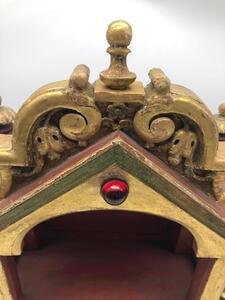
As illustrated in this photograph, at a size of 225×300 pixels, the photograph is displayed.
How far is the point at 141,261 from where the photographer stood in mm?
1207

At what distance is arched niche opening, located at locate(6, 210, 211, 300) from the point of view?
1.11m

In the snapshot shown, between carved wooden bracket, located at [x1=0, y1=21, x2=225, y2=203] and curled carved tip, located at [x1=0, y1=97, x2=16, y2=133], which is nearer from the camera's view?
carved wooden bracket, located at [x1=0, y1=21, x2=225, y2=203]

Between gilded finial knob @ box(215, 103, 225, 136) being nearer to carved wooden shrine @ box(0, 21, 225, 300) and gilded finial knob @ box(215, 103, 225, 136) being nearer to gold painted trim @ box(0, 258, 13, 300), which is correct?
carved wooden shrine @ box(0, 21, 225, 300)

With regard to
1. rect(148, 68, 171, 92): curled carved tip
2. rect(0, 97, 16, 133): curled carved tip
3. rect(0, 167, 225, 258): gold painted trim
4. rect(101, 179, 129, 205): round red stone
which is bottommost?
rect(0, 167, 225, 258): gold painted trim

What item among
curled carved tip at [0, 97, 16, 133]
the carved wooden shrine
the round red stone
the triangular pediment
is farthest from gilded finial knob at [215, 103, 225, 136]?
curled carved tip at [0, 97, 16, 133]

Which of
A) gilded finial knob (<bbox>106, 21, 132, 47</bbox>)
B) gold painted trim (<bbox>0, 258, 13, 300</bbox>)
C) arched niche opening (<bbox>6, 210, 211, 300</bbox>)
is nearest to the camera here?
gilded finial knob (<bbox>106, 21, 132, 47</bbox>)

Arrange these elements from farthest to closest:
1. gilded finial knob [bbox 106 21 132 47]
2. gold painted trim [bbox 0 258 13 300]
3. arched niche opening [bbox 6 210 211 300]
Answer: arched niche opening [bbox 6 210 211 300] → gold painted trim [bbox 0 258 13 300] → gilded finial knob [bbox 106 21 132 47]

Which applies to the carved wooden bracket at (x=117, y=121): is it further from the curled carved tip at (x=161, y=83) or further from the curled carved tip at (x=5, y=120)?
the curled carved tip at (x=5, y=120)

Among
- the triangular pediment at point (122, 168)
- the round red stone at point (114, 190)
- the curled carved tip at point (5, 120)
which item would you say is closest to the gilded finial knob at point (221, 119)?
the triangular pediment at point (122, 168)

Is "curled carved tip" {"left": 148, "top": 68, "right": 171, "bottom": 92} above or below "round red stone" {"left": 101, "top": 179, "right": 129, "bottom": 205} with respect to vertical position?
above

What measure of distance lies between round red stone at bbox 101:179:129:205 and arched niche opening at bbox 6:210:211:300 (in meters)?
0.31

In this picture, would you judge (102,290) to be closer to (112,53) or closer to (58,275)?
(58,275)

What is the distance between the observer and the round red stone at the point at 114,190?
0.86m

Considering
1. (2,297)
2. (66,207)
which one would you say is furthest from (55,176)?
(2,297)
